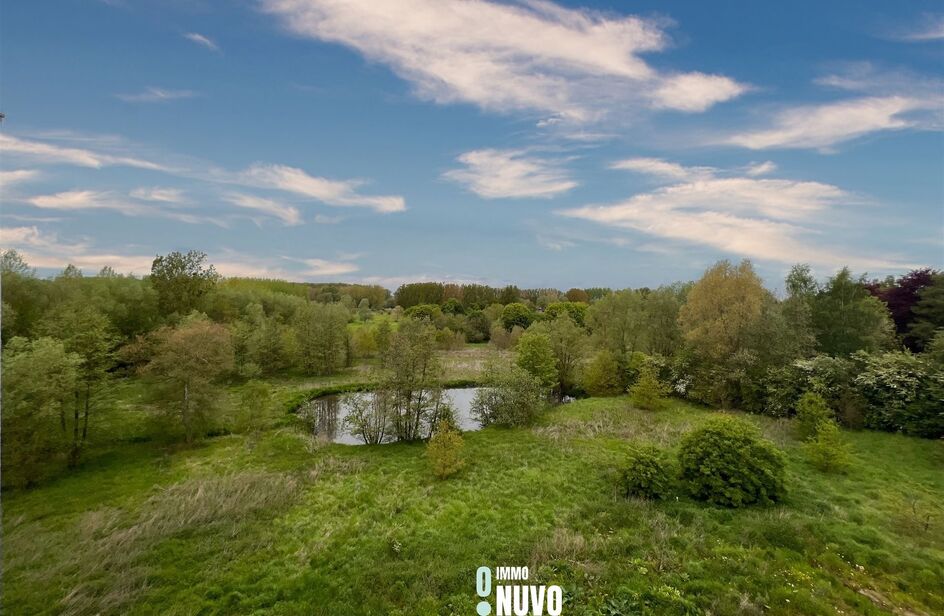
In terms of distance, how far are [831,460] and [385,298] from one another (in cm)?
12217

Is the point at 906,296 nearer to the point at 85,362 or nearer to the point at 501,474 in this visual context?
the point at 501,474

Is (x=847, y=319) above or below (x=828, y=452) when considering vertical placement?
above

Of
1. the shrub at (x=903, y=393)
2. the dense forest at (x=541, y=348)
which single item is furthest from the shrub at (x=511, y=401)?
the shrub at (x=903, y=393)

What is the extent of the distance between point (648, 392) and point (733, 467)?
14.6 m

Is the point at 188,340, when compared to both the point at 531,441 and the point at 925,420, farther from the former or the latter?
the point at 925,420

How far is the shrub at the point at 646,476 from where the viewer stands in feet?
51.2

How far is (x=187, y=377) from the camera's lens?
21.6 m

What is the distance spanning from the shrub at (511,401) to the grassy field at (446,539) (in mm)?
7051

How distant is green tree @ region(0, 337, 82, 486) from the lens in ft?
53.1

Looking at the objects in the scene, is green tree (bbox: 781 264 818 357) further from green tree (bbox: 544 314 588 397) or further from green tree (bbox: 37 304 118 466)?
green tree (bbox: 37 304 118 466)

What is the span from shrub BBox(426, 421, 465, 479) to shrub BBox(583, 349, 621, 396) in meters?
19.4

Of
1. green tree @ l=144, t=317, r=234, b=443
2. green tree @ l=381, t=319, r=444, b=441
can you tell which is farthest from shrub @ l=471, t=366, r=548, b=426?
green tree @ l=144, t=317, r=234, b=443

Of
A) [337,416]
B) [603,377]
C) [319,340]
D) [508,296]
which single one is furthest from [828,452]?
[508,296]

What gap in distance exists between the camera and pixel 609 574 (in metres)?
10.9
